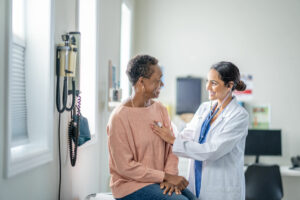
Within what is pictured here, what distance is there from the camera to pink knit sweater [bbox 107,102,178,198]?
1886mm

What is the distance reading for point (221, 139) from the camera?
222cm

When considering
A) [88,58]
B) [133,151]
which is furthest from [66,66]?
[88,58]

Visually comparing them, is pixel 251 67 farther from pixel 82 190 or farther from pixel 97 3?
pixel 82 190

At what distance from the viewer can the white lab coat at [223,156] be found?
7.25 ft

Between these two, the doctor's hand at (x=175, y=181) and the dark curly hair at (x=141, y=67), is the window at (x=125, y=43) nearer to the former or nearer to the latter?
the dark curly hair at (x=141, y=67)

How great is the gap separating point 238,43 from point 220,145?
2751 mm

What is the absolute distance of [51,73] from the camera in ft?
6.50

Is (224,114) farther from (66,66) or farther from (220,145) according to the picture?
(66,66)

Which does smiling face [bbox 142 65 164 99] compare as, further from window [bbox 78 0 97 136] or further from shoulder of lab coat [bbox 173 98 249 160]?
window [bbox 78 0 97 136]

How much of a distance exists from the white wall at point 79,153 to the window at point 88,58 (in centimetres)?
11

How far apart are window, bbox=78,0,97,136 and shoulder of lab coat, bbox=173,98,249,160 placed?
0.92 metres

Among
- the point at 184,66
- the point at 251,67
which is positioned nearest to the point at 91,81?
the point at 184,66

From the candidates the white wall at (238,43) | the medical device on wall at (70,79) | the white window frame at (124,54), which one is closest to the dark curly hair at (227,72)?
the medical device on wall at (70,79)

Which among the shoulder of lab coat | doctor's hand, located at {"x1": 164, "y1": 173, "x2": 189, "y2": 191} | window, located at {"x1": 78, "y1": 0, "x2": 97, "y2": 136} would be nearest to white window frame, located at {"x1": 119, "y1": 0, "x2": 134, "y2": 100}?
window, located at {"x1": 78, "y1": 0, "x2": 97, "y2": 136}
